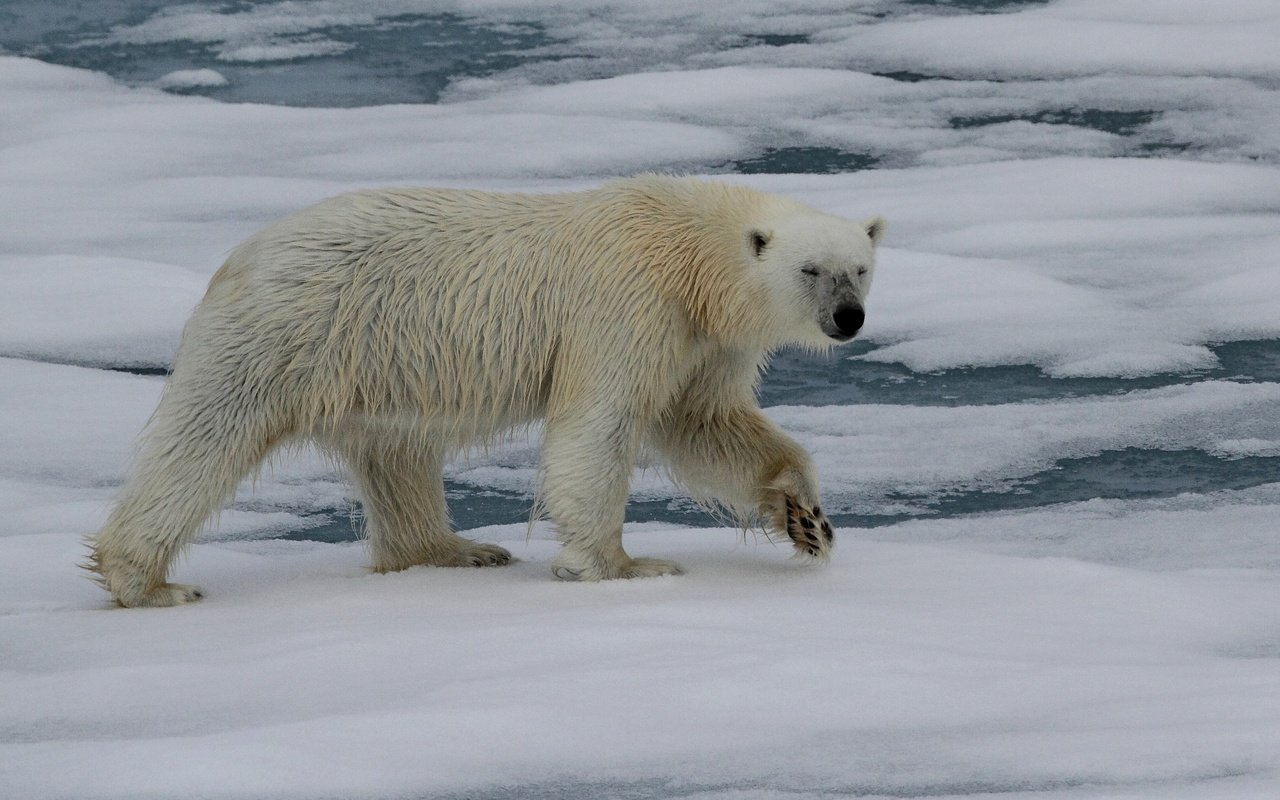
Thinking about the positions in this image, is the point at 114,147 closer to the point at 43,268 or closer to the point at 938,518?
the point at 43,268

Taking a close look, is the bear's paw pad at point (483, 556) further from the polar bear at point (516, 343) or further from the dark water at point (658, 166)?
the dark water at point (658, 166)

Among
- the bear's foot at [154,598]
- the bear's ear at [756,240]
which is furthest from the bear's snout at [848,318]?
the bear's foot at [154,598]

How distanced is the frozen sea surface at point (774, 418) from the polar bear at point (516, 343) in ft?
0.77

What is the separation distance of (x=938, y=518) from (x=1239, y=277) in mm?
3049

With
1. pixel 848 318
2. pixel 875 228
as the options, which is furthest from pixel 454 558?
pixel 875 228

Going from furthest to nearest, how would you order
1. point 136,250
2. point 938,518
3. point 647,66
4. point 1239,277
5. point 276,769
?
point 647,66 < point 136,250 < point 1239,277 < point 938,518 < point 276,769

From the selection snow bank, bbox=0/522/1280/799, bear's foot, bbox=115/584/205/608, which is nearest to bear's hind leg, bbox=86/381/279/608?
bear's foot, bbox=115/584/205/608

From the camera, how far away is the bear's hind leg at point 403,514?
511 centimetres

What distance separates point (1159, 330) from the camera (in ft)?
24.1

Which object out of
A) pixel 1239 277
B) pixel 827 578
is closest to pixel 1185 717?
pixel 827 578

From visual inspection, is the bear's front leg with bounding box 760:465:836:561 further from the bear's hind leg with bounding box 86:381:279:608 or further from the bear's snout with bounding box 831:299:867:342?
the bear's hind leg with bounding box 86:381:279:608

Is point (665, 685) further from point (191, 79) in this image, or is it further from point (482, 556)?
point (191, 79)

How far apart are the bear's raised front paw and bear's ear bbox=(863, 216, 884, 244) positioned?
794 millimetres

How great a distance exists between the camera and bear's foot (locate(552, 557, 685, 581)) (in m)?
4.74
